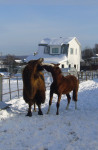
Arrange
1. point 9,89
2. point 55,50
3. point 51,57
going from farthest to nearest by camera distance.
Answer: point 55,50
point 51,57
point 9,89

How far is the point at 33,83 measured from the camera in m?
6.91

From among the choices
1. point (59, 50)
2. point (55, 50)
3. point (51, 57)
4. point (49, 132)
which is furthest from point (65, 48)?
point (49, 132)

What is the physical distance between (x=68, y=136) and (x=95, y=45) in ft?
365

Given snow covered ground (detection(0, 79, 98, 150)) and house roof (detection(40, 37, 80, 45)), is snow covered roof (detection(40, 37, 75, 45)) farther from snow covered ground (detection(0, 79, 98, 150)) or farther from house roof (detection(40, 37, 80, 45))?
snow covered ground (detection(0, 79, 98, 150))

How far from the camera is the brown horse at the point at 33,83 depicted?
6.73 metres

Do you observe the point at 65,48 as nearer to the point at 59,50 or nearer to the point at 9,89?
the point at 59,50

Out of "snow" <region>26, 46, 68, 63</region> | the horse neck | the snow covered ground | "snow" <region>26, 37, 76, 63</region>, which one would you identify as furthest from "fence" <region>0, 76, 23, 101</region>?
"snow" <region>26, 37, 76, 63</region>

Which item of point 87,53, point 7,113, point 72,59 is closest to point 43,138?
point 7,113

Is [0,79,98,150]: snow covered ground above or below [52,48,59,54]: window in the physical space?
below

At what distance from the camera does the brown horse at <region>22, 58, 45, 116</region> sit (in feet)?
22.1

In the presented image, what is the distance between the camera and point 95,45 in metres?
112

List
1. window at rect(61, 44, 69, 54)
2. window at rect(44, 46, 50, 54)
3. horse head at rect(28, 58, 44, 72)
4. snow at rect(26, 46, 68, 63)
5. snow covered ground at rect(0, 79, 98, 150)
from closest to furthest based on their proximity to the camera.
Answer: snow covered ground at rect(0, 79, 98, 150) < horse head at rect(28, 58, 44, 72) < snow at rect(26, 46, 68, 63) < window at rect(61, 44, 69, 54) < window at rect(44, 46, 50, 54)

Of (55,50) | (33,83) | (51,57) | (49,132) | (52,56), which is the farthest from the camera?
(55,50)

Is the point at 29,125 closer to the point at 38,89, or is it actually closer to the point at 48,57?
the point at 38,89
